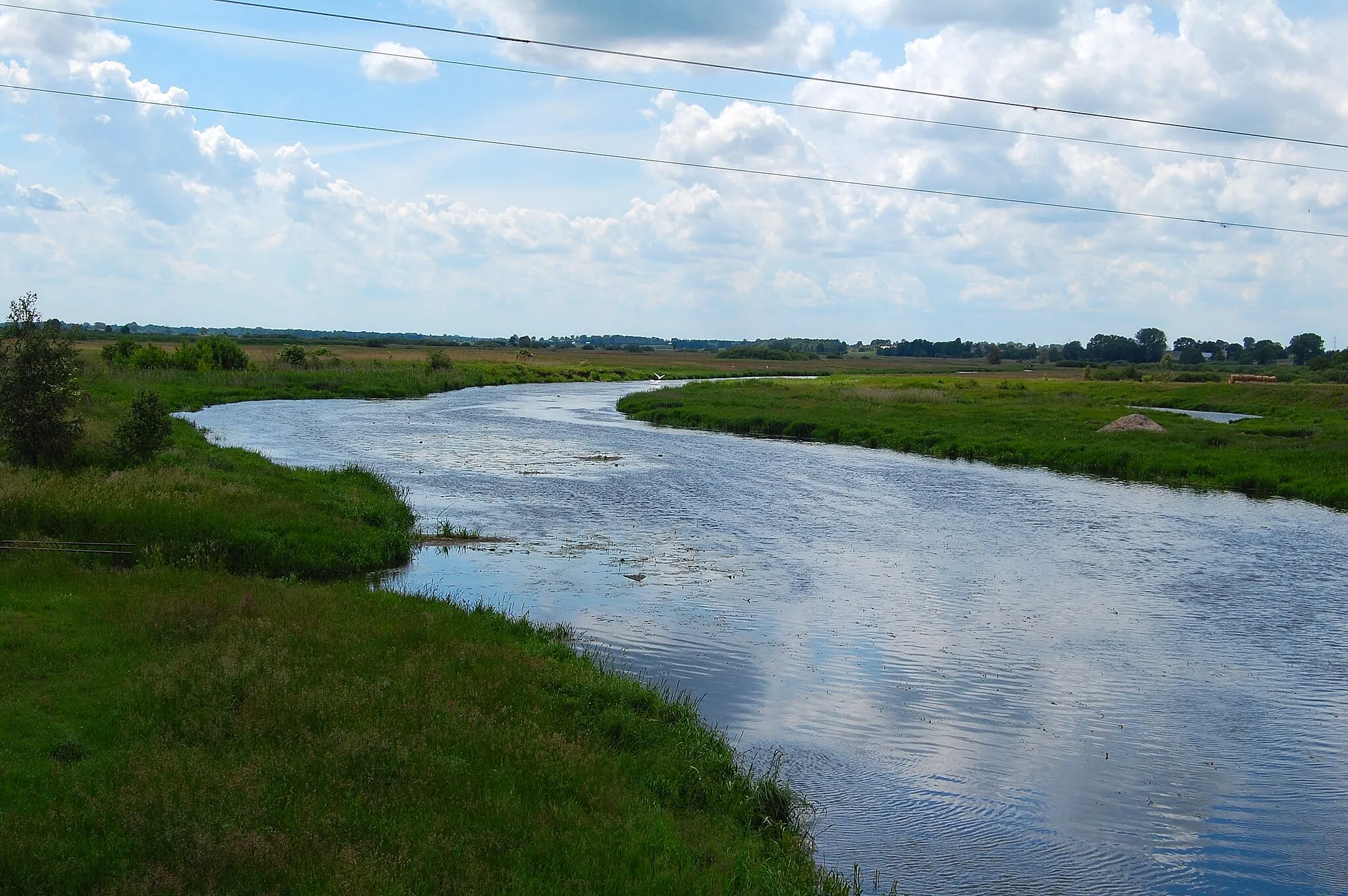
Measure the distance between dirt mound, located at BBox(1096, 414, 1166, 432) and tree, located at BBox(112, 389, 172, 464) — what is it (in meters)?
42.3

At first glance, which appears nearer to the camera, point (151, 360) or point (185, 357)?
point (151, 360)

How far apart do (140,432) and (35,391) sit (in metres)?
2.85

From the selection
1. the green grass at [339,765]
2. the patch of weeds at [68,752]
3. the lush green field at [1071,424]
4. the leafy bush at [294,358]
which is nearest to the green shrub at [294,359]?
the leafy bush at [294,358]

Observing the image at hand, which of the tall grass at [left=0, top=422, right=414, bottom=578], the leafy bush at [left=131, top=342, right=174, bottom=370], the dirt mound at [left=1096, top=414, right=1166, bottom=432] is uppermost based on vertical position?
the leafy bush at [left=131, top=342, right=174, bottom=370]

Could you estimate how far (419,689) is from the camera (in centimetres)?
1182

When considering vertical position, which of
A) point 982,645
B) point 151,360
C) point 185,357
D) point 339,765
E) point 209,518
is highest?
point 185,357

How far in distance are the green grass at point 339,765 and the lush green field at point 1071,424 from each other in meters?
32.7

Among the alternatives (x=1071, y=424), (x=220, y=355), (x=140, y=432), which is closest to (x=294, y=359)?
(x=220, y=355)

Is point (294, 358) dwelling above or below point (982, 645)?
above

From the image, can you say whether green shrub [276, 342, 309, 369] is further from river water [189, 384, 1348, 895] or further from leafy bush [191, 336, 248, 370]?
river water [189, 384, 1348, 895]

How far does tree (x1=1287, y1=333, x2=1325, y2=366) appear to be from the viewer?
166 m

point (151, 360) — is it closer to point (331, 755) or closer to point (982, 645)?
point (982, 645)

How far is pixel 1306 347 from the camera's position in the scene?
168 meters

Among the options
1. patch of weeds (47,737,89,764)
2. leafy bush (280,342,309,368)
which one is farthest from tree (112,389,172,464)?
leafy bush (280,342,309,368)
